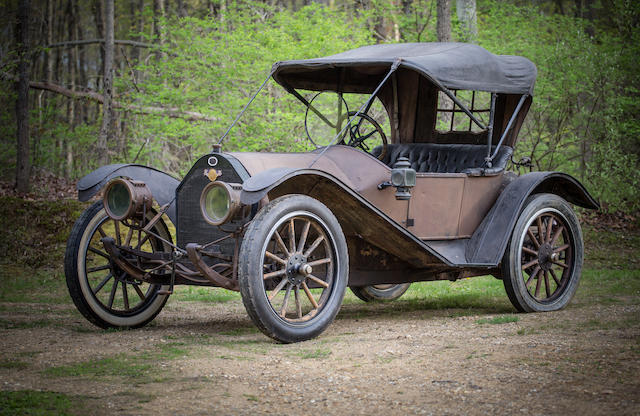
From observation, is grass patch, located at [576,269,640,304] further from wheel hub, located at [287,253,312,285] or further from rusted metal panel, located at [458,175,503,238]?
wheel hub, located at [287,253,312,285]

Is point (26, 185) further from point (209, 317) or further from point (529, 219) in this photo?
point (529, 219)

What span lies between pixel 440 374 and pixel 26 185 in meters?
11.3

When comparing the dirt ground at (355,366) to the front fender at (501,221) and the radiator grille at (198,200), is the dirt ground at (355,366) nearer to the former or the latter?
the front fender at (501,221)

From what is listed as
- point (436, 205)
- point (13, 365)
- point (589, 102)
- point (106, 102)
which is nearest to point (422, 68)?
point (436, 205)

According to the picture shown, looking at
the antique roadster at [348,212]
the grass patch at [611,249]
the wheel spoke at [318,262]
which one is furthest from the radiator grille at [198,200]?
the grass patch at [611,249]

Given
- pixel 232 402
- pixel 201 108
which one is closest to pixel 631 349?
pixel 232 402

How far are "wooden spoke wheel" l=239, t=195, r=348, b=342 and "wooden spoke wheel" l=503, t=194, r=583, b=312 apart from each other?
6.26 ft

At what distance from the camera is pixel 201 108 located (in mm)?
12828

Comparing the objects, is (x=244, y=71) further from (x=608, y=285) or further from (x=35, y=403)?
(x=35, y=403)

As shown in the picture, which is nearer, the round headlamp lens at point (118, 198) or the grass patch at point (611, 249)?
the round headlamp lens at point (118, 198)

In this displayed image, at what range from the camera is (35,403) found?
11.6 ft

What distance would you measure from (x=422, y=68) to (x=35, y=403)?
398 centimetres

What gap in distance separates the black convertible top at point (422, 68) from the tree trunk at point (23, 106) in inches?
315

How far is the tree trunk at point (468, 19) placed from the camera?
14.6m
